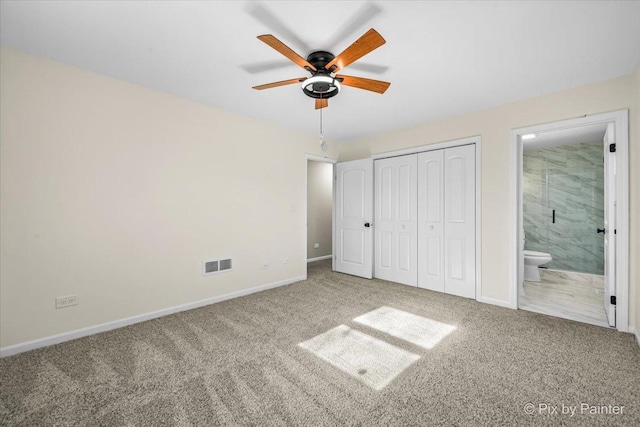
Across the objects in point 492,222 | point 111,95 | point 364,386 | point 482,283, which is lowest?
point 364,386

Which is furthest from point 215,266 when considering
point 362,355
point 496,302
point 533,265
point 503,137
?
point 533,265

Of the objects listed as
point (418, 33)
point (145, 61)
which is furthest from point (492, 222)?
point (145, 61)

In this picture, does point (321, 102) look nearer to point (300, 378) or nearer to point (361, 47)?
point (361, 47)

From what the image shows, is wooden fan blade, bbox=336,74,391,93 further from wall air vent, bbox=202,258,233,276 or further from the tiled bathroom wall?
the tiled bathroom wall

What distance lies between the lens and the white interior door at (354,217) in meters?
4.73

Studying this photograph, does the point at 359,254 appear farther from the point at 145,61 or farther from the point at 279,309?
the point at 145,61

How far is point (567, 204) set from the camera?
17.1ft

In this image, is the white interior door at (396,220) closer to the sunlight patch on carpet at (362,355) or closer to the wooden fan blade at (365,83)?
the sunlight patch on carpet at (362,355)

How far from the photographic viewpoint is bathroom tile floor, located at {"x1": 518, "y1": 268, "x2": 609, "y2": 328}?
3098 millimetres

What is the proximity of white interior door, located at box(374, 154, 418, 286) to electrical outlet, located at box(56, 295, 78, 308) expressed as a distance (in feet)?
12.9

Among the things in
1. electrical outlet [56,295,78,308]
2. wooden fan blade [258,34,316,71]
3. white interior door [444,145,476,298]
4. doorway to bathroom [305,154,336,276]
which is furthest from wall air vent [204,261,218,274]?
white interior door [444,145,476,298]

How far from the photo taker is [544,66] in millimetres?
2500

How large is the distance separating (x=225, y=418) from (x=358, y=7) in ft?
8.73

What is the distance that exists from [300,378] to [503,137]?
3532 mm
